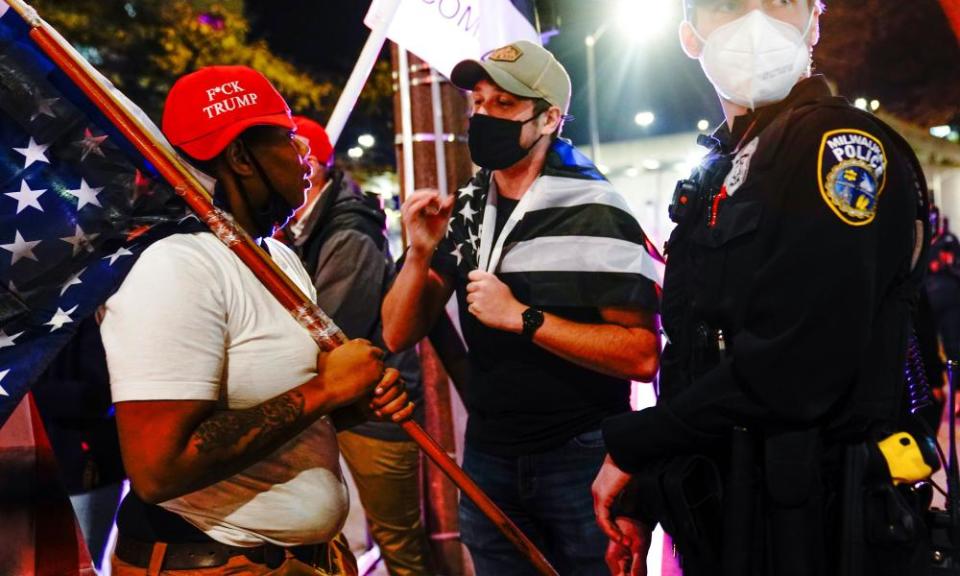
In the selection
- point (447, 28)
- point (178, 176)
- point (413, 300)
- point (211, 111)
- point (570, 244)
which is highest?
point (447, 28)

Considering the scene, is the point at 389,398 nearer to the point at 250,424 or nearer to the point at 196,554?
the point at 250,424

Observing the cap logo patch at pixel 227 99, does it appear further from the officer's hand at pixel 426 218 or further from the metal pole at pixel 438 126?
the metal pole at pixel 438 126

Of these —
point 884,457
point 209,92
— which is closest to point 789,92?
point 884,457

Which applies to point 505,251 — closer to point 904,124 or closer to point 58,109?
point 58,109

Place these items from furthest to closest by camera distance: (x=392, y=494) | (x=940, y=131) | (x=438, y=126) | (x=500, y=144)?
1. (x=438, y=126)
2. (x=392, y=494)
3. (x=940, y=131)
4. (x=500, y=144)

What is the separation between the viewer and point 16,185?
6.98 ft

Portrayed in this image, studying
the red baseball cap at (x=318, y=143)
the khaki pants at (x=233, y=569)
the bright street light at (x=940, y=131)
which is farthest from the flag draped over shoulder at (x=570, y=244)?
the red baseball cap at (x=318, y=143)

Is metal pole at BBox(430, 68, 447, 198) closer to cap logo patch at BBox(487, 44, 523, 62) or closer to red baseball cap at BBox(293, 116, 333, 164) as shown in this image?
red baseball cap at BBox(293, 116, 333, 164)

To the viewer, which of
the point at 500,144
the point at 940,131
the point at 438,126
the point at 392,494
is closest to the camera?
the point at 500,144

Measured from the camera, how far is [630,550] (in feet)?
6.93

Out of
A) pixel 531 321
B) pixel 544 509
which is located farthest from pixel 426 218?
pixel 544 509

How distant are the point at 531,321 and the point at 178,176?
3.93ft

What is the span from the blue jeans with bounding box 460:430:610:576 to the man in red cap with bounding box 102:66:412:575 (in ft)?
1.96

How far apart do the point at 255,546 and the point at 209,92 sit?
1220 millimetres
